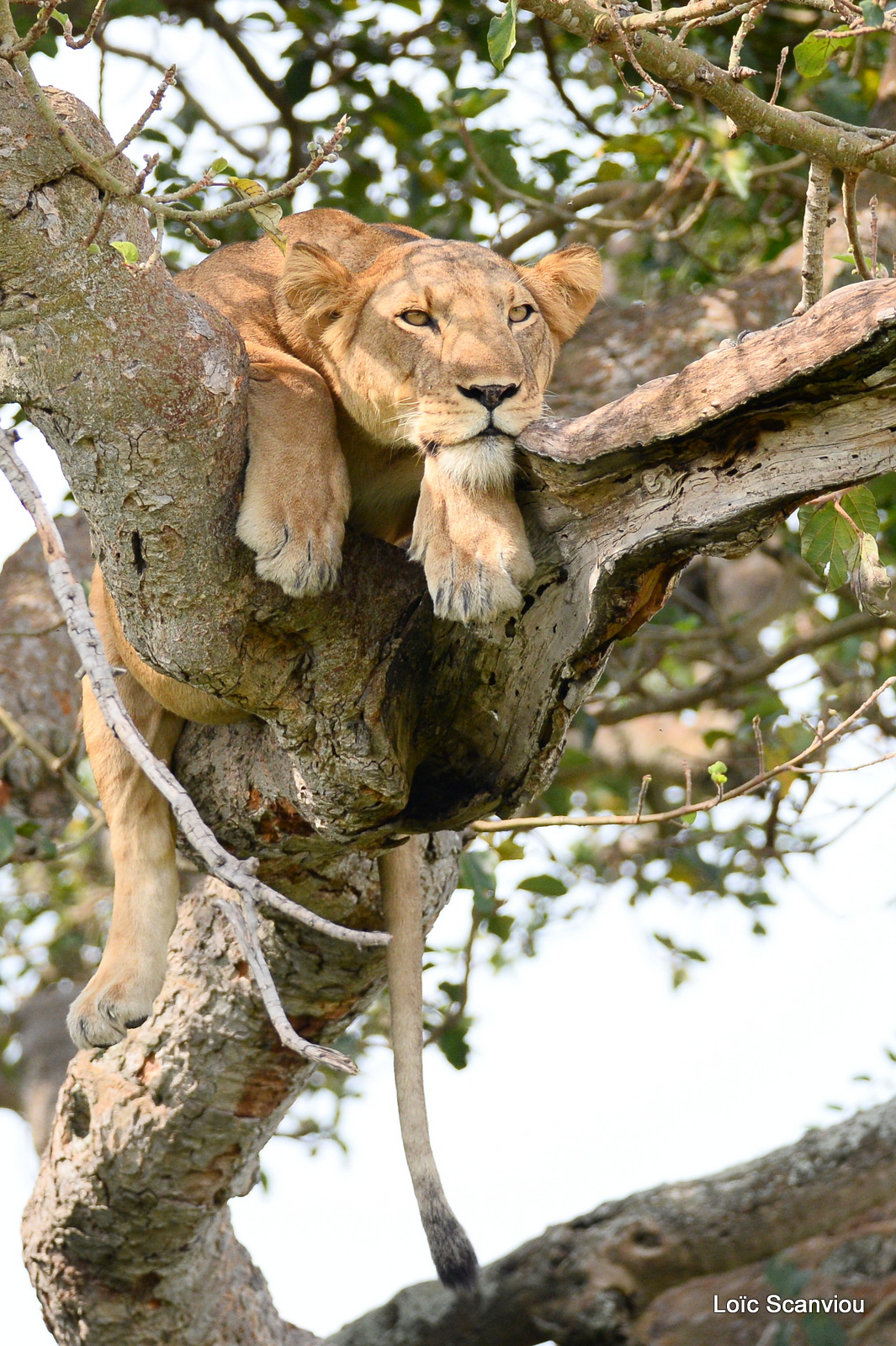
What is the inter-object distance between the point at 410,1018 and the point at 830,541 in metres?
1.44

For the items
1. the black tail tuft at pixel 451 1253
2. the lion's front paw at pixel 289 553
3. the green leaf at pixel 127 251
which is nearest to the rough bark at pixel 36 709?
the black tail tuft at pixel 451 1253

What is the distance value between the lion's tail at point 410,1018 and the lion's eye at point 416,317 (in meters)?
1.16

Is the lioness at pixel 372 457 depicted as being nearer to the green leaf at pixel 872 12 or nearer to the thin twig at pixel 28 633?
the green leaf at pixel 872 12

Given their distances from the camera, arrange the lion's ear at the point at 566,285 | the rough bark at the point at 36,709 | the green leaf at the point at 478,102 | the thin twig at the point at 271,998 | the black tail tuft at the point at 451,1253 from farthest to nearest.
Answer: the rough bark at the point at 36,709, the green leaf at the point at 478,102, the lion's ear at the point at 566,285, the black tail tuft at the point at 451,1253, the thin twig at the point at 271,998

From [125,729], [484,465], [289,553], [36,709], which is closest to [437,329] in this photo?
[484,465]

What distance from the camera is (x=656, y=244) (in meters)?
5.96

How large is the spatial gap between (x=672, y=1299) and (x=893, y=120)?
3.88m

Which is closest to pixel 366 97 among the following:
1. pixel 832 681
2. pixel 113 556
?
pixel 832 681

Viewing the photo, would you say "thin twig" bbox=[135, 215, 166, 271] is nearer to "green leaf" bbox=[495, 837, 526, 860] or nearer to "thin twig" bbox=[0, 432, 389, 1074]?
"thin twig" bbox=[0, 432, 389, 1074]

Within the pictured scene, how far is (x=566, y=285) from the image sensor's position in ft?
9.57

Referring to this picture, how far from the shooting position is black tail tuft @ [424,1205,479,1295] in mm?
2711

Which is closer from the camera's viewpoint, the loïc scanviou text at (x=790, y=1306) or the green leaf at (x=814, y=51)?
the green leaf at (x=814, y=51)

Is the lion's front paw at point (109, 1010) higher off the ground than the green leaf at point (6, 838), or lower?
lower

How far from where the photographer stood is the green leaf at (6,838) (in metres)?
3.78
